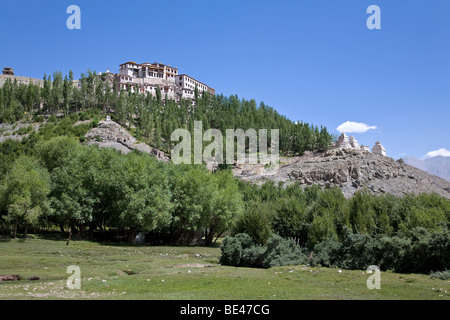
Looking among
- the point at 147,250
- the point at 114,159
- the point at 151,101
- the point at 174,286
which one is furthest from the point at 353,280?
the point at 151,101

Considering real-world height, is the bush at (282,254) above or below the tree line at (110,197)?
below

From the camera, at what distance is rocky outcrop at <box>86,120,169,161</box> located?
364 feet

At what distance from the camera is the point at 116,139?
114688 mm

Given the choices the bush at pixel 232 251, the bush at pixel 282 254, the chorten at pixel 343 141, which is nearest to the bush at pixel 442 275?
the bush at pixel 282 254

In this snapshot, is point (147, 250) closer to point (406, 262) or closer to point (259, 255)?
point (259, 255)

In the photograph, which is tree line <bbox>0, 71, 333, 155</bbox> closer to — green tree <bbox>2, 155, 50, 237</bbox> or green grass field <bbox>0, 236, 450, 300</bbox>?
green tree <bbox>2, 155, 50, 237</bbox>

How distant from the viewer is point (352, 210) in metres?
35.5

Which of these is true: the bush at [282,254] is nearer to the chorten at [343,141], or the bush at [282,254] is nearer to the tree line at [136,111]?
the tree line at [136,111]

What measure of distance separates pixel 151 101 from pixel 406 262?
451ft

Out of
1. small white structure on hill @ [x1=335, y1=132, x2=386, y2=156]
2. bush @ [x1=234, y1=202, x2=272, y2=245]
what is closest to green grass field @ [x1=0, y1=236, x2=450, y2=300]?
bush @ [x1=234, y1=202, x2=272, y2=245]

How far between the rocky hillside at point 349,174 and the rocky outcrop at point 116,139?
30.6m

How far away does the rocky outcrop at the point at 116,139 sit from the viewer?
111m

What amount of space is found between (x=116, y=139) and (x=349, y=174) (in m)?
78.5

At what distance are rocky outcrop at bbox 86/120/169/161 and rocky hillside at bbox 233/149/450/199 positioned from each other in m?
30.6
